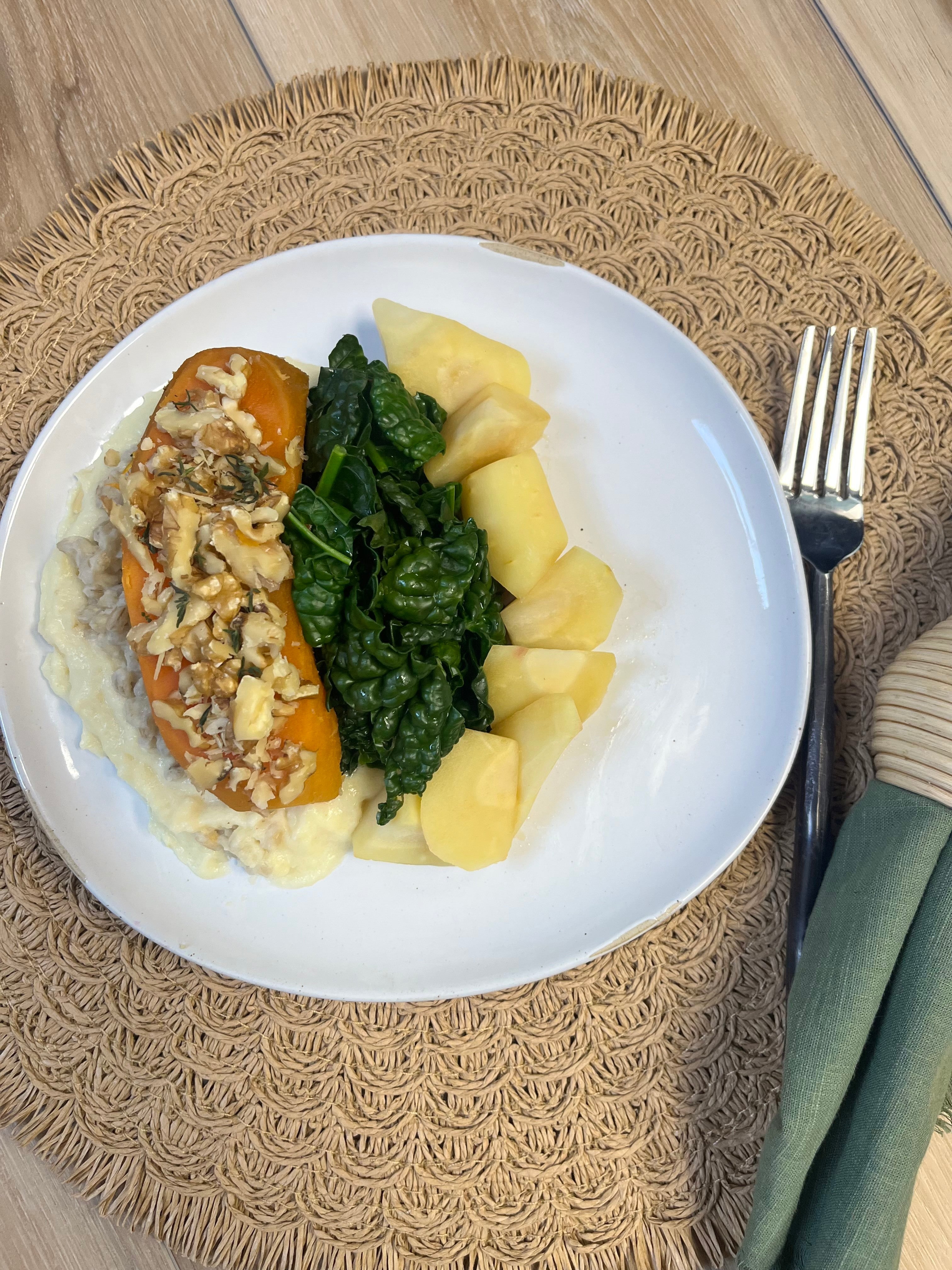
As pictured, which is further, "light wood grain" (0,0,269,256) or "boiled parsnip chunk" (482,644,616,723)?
"light wood grain" (0,0,269,256)

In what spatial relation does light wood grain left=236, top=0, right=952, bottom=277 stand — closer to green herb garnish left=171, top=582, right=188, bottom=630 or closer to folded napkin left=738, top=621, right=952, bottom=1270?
folded napkin left=738, top=621, right=952, bottom=1270

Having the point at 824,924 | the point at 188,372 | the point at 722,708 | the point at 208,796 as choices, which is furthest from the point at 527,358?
the point at 824,924

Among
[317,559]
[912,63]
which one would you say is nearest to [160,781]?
[317,559]

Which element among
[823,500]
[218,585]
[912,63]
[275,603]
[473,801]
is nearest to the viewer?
[218,585]

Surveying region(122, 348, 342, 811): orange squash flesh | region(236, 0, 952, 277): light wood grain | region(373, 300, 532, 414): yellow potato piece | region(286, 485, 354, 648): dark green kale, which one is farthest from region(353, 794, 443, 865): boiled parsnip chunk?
region(236, 0, 952, 277): light wood grain

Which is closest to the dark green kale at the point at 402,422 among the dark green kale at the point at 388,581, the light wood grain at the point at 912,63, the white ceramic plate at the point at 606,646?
the dark green kale at the point at 388,581

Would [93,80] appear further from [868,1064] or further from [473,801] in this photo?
[868,1064]
